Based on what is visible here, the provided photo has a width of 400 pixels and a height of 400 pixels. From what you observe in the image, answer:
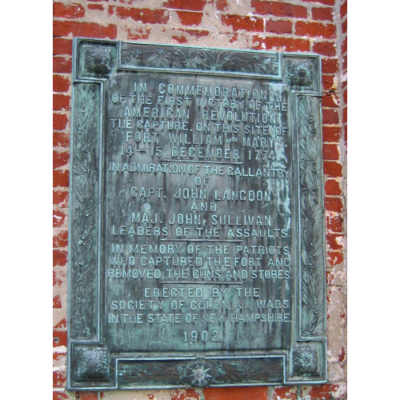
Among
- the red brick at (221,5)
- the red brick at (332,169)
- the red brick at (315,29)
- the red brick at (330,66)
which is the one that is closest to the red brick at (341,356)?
the red brick at (332,169)

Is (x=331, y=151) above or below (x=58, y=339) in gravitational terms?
above

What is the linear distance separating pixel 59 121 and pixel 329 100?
154 centimetres

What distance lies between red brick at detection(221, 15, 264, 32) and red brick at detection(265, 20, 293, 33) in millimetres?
43

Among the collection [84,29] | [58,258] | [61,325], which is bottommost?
[61,325]

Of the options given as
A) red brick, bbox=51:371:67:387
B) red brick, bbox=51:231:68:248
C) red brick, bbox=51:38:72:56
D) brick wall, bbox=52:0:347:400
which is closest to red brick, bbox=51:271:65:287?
brick wall, bbox=52:0:347:400

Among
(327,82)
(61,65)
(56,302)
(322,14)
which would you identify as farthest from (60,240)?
(322,14)

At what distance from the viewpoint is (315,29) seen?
11.5 feet

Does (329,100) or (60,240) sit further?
(329,100)

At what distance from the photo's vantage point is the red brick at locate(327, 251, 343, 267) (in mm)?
3373

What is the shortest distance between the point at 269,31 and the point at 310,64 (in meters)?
0.30

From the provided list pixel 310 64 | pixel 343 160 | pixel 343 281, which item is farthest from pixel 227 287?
pixel 310 64

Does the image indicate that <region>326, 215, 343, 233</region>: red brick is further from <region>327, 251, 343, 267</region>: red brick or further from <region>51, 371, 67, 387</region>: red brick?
<region>51, 371, 67, 387</region>: red brick

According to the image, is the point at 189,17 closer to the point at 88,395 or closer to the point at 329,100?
the point at 329,100

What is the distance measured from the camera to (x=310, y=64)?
343 cm
